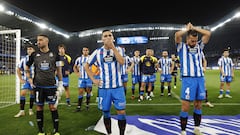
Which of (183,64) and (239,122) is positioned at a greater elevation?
(183,64)

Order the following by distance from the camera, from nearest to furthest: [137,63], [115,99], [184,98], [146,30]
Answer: [115,99]
[184,98]
[137,63]
[146,30]

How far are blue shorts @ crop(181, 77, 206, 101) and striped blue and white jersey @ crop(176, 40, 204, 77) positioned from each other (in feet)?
0.34

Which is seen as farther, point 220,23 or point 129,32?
point 129,32

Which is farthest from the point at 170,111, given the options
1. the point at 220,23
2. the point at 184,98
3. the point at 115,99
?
the point at 220,23

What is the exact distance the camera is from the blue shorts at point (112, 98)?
426 centimetres

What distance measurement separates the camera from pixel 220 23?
52625mm

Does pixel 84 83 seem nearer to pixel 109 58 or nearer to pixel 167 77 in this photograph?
pixel 109 58

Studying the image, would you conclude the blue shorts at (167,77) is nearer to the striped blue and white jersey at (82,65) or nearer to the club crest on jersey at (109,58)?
the striped blue and white jersey at (82,65)

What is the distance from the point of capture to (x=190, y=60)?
476 centimetres

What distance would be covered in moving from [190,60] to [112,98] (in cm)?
184

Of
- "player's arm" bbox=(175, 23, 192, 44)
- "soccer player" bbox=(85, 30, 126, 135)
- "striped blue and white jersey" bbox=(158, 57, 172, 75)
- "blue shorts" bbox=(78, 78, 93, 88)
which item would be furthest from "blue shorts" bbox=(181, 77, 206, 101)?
"striped blue and white jersey" bbox=(158, 57, 172, 75)

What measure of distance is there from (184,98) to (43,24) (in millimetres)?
43707

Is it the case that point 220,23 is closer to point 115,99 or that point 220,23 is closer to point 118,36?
point 118,36

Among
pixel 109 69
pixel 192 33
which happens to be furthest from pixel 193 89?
pixel 109 69
